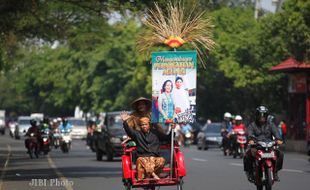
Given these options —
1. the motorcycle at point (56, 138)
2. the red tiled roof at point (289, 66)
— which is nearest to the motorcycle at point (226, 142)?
the red tiled roof at point (289, 66)

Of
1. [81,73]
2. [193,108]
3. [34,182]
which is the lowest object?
[34,182]

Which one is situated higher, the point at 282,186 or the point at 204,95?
the point at 204,95

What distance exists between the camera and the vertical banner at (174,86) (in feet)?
55.4

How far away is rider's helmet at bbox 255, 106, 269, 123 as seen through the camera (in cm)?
1870

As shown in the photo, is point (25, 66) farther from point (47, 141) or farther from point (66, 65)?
point (47, 141)

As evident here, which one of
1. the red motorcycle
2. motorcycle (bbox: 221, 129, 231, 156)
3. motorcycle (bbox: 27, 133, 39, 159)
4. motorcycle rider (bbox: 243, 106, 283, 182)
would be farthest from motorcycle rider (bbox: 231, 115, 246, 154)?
the red motorcycle

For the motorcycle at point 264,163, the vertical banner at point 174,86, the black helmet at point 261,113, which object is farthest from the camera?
the black helmet at point 261,113

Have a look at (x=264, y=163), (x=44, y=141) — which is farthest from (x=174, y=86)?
(x=44, y=141)

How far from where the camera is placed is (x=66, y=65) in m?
104

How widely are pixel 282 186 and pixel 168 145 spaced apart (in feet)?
16.7

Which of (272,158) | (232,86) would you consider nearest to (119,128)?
(272,158)

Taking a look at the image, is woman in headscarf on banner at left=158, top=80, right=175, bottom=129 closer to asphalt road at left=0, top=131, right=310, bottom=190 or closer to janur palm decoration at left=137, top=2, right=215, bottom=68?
janur palm decoration at left=137, top=2, right=215, bottom=68

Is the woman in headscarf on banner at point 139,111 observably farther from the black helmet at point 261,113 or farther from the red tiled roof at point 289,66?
the red tiled roof at point 289,66

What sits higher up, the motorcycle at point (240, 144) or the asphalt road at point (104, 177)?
the motorcycle at point (240, 144)
